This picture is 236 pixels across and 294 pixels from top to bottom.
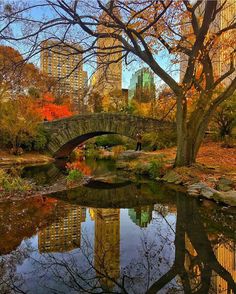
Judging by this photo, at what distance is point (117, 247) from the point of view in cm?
513

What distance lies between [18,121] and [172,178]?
13989mm

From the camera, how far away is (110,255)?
4.79m

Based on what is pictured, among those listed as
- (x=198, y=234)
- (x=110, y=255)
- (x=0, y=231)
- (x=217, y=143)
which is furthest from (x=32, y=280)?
(x=217, y=143)

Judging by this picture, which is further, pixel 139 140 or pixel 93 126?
pixel 93 126

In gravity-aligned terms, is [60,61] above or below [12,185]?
above

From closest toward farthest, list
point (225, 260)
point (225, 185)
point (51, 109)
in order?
point (225, 260), point (225, 185), point (51, 109)

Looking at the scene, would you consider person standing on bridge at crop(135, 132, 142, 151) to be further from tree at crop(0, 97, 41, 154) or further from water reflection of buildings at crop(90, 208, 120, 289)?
water reflection of buildings at crop(90, 208, 120, 289)

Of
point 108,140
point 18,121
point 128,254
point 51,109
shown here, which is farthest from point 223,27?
point 108,140

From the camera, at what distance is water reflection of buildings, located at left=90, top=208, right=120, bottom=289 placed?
4176 millimetres

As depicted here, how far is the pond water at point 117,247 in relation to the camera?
3.91 meters

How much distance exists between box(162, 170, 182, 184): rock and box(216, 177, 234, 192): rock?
2176 millimetres

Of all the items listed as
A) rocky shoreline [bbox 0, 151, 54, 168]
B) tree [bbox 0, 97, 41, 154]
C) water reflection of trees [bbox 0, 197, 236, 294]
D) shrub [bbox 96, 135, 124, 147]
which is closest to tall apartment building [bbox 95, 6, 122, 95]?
water reflection of trees [bbox 0, 197, 236, 294]

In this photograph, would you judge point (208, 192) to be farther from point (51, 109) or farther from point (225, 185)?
point (51, 109)

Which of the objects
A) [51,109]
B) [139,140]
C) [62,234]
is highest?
[51,109]
